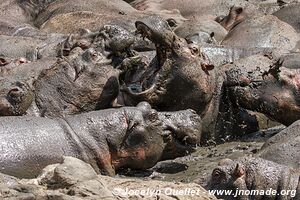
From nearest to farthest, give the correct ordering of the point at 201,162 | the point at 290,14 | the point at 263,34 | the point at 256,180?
1. the point at 256,180
2. the point at 201,162
3. the point at 263,34
4. the point at 290,14

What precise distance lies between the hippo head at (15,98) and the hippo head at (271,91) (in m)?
2.16

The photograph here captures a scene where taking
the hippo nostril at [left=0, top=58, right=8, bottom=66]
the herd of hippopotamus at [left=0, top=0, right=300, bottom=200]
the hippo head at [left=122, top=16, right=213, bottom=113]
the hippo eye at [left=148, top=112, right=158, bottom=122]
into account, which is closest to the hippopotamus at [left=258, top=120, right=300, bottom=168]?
Result: the herd of hippopotamus at [left=0, top=0, right=300, bottom=200]

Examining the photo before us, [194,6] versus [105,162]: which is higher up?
[105,162]

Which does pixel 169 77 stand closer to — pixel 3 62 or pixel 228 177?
pixel 3 62

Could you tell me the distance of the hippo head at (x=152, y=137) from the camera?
6691 mm

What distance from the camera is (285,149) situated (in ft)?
21.5

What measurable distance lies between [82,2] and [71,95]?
20.7 feet

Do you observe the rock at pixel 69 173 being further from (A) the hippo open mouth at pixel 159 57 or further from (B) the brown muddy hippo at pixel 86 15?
(B) the brown muddy hippo at pixel 86 15

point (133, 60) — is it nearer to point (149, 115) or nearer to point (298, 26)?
point (149, 115)

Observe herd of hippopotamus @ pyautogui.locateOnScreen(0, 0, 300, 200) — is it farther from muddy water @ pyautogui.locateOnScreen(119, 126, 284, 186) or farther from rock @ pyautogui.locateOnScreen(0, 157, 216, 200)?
rock @ pyautogui.locateOnScreen(0, 157, 216, 200)

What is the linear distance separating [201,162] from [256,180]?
1891 millimetres

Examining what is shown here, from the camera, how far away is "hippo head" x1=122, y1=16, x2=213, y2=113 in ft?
26.5

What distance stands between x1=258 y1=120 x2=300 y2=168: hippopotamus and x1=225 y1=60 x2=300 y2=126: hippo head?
1.40 meters

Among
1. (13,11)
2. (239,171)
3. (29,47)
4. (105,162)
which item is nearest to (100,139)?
(105,162)
